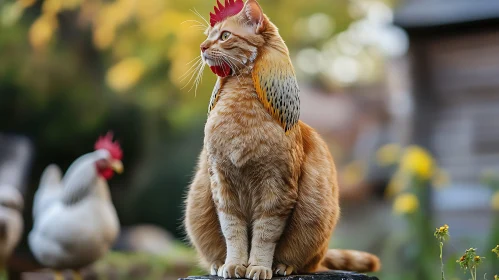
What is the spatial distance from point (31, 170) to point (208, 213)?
4187 mm

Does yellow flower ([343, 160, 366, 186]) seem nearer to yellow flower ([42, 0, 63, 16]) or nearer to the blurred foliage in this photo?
the blurred foliage

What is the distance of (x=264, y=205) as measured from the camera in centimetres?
163

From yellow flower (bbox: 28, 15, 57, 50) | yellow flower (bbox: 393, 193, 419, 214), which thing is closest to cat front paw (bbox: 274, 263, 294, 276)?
yellow flower (bbox: 393, 193, 419, 214)

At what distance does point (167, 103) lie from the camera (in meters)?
6.17

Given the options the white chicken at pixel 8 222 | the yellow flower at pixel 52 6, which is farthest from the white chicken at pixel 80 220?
the yellow flower at pixel 52 6

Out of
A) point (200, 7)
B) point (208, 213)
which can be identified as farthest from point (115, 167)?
point (200, 7)

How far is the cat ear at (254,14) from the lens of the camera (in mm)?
1671

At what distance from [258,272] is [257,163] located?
29 centimetres

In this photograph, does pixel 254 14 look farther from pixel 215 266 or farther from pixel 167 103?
pixel 167 103

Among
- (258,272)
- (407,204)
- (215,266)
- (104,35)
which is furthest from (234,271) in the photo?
(104,35)

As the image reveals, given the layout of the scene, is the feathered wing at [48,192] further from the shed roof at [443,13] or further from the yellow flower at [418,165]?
the shed roof at [443,13]

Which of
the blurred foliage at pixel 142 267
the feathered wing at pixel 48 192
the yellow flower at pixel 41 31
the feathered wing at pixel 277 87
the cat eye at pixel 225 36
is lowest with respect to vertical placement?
the blurred foliage at pixel 142 267

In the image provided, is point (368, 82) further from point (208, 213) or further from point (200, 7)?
point (208, 213)

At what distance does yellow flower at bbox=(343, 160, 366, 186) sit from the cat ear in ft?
20.4
